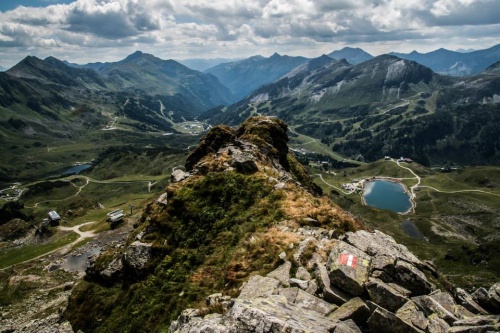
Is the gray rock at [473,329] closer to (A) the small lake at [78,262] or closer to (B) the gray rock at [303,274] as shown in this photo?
(B) the gray rock at [303,274]

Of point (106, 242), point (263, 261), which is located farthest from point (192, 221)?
point (106, 242)

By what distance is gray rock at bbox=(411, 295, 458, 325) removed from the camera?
18.8 m

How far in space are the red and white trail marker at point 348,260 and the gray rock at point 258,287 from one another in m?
4.41

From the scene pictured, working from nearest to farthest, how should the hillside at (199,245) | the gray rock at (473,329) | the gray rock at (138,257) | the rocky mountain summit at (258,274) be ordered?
the gray rock at (473,329) → the rocky mountain summit at (258,274) → the hillside at (199,245) → the gray rock at (138,257)

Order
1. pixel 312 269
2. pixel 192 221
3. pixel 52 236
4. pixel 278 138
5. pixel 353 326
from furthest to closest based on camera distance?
pixel 52 236, pixel 278 138, pixel 192 221, pixel 312 269, pixel 353 326

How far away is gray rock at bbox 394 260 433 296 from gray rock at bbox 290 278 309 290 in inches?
219

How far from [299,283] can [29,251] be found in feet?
330

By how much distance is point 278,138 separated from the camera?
70750 mm

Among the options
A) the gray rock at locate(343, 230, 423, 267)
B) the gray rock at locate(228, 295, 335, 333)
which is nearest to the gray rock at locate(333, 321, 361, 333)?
the gray rock at locate(228, 295, 335, 333)

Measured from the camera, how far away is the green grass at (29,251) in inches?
3615

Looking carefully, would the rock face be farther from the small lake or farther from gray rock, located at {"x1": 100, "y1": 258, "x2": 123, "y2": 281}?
the small lake

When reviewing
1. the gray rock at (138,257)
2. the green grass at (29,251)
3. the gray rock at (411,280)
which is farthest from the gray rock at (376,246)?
the green grass at (29,251)

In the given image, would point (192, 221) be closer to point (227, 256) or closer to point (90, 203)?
point (227, 256)

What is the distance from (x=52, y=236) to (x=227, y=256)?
9955 centimetres
